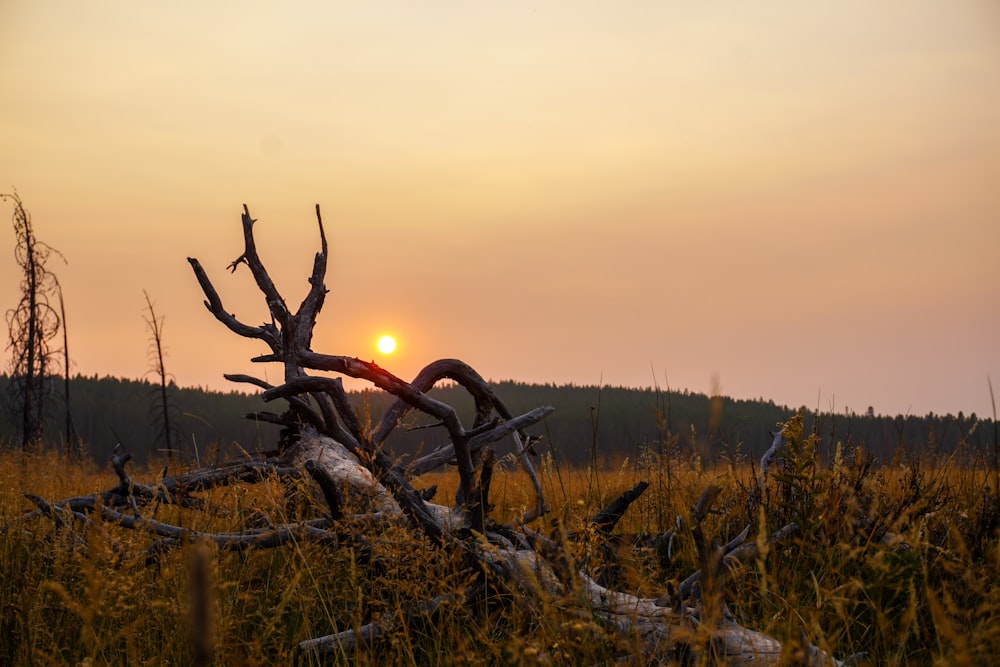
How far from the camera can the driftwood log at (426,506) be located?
102 inches

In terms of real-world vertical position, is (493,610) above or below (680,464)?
below

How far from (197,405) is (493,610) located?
48.7 meters

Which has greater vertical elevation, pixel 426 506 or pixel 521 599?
pixel 426 506

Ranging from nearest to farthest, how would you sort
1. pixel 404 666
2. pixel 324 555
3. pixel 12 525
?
pixel 404 666 → pixel 324 555 → pixel 12 525

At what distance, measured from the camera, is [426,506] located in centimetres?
366

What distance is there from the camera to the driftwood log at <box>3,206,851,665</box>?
2.59 meters

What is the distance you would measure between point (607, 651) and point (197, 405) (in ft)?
163

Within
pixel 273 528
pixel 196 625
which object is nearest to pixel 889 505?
pixel 273 528

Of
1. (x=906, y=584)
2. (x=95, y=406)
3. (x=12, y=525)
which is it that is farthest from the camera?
(x=95, y=406)

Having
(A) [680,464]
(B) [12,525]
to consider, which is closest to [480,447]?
(A) [680,464]

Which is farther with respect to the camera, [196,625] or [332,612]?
[332,612]

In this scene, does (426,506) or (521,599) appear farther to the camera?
(426,506)

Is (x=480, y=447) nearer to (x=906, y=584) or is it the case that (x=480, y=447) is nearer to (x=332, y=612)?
(x=332, y=612)

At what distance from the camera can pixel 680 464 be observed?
489cm
